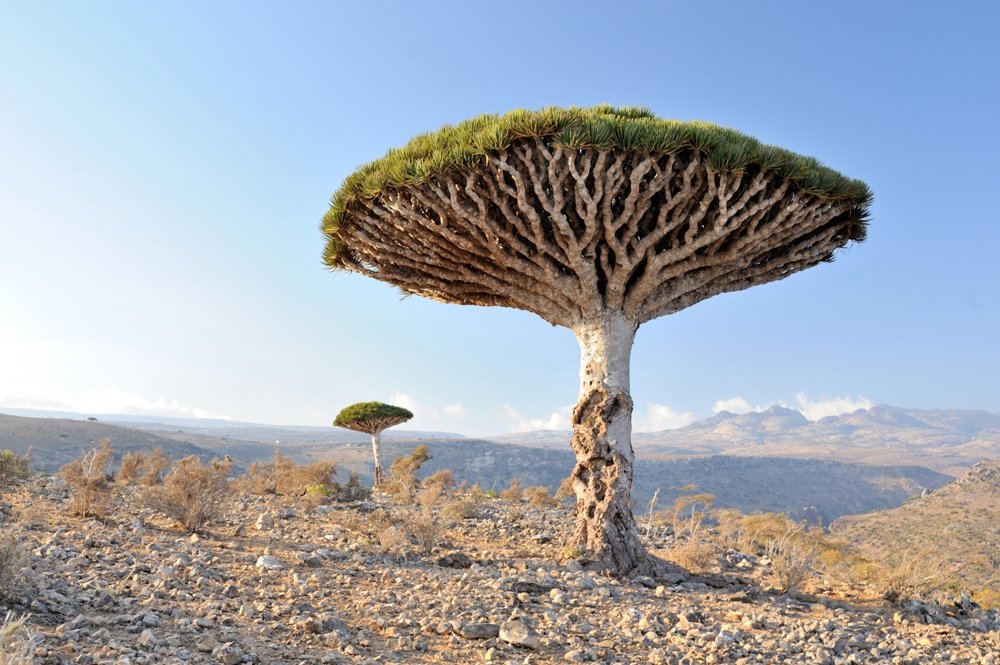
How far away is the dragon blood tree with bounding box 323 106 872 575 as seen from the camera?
7910 millimetres

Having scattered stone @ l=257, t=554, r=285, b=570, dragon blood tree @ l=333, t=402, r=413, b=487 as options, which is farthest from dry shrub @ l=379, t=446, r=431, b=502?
scattered stone @ l=257, t=554, r=285, b=570

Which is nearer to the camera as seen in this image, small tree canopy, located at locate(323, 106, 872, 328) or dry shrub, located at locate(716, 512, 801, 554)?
small tree canopy, located at locate(323, 106, 872, 328)

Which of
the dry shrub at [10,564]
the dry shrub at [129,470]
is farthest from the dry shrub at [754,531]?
the dry shrub at [129,470]

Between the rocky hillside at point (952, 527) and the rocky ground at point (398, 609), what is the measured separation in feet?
55.5

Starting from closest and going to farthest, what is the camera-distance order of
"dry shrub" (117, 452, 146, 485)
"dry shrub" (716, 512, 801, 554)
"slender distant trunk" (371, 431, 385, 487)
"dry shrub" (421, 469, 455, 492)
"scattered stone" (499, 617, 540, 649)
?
"scattered stone" (499, 617, 540, 649) < "dry shrub" (716, 512, 801, 554) < "dry shrub" (117, 452, 146, 485) < "dry shrub" (421, 469, 455, 492) < "slender distant trunk" (371, 431, 385, 487)

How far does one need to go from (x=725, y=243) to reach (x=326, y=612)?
23.2ft

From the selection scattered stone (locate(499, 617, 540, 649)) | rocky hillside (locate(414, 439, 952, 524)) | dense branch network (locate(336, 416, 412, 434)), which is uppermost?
dense branch network (locate(336, 416, 412, 434))

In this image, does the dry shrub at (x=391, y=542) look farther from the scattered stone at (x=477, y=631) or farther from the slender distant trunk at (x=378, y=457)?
the slender distant trunk at (x=378, y=457)

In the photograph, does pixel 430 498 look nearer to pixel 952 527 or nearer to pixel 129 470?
pixel 129 470

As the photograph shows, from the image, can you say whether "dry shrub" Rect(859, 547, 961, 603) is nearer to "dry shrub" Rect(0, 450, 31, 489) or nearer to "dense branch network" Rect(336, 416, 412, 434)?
"dry shrub" Rect(0, 450, 31, 489)

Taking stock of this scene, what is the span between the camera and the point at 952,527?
3231cm

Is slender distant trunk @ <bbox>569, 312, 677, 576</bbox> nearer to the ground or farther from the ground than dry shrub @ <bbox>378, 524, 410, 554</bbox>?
farther from the ground

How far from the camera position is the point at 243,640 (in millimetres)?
4367

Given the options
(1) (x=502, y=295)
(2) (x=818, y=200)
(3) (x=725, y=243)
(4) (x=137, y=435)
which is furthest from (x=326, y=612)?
(4) (x=137, y=435)
